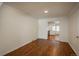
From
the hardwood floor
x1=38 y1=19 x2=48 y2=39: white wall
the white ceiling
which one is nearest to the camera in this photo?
the white ceiling

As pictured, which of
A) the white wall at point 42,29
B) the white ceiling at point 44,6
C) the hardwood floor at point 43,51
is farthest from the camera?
the white wall at point 42,29

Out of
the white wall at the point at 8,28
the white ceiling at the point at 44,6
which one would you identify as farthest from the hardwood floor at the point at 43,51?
the white ceiling at the point at 44,6

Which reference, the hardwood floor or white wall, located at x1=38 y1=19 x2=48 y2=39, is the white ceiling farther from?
white wall, located at x1=38 y1=19 x2=48 y2=39

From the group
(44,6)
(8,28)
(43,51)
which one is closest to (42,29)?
(43,51)

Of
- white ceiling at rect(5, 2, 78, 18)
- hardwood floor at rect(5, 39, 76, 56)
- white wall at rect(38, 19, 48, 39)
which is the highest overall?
white ceiling at rect(5, 2, 78, 18)

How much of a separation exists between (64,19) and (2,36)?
15.3 feet

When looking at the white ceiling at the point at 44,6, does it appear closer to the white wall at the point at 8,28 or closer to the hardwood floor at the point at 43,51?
the white wall at the point at 8,28

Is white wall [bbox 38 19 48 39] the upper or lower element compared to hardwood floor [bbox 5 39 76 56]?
upper

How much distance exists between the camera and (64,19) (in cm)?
674

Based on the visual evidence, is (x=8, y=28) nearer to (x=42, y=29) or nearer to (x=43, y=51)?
(x=43, y=51)

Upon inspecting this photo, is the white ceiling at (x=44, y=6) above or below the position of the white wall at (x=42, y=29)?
above

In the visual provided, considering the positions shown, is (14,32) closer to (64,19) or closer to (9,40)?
(9,40)

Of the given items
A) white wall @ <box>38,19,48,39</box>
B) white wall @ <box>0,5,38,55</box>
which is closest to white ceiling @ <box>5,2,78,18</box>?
white wall @ <box>0,5,38,55</box>

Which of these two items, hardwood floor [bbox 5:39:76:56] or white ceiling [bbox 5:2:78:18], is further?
hardwood floor [bbox 5:39:76:56]
